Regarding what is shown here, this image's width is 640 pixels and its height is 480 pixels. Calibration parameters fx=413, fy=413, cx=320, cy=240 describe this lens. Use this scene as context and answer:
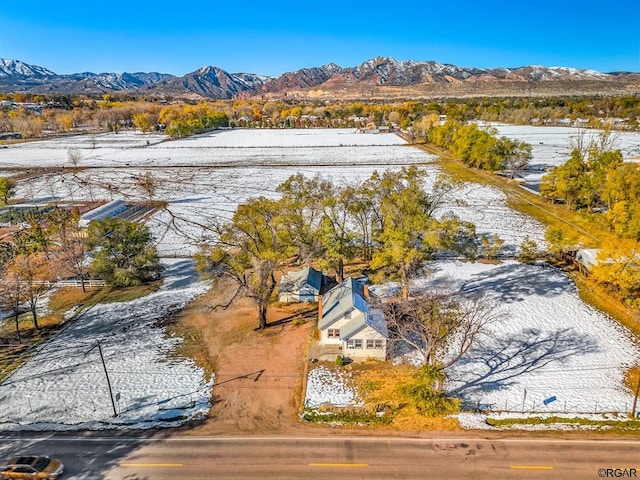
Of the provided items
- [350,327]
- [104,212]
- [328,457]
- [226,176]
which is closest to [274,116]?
[226,176]

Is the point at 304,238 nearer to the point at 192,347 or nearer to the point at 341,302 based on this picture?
the point at 341,302

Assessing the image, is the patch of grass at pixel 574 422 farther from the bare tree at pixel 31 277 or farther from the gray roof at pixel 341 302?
the bare tree at pixel 31 277

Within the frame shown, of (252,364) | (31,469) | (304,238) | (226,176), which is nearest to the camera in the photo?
(31,469)

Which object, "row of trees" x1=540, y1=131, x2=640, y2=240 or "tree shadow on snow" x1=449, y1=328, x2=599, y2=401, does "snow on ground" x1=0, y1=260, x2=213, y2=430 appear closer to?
"tree shadow on snow" x1=449, y1=328, x2=599, y2=401

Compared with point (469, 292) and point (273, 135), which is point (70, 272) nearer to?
point (469, 292)

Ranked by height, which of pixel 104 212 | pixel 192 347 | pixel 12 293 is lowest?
pixel 192 347

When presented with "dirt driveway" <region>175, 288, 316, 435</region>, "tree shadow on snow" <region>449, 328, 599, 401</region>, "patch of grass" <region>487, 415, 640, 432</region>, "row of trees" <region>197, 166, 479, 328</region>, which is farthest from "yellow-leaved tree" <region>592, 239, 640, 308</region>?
"dirt driveway" <region>175, 288, 316, 435</region>

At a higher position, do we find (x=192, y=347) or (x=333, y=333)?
(x=333, y=333)

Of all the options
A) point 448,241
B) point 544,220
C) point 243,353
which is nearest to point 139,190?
point 243,353
